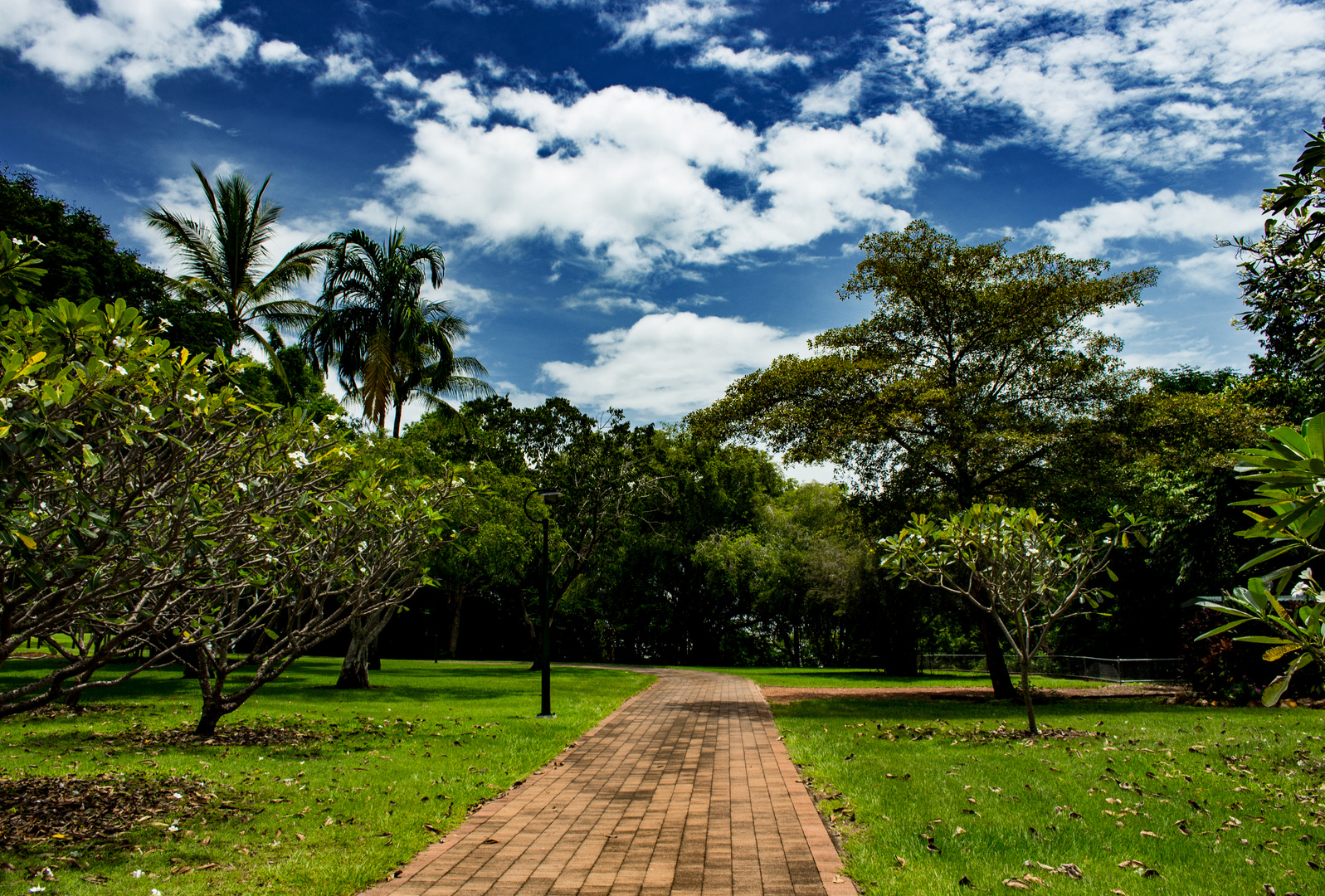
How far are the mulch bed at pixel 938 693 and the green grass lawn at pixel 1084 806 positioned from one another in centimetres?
616

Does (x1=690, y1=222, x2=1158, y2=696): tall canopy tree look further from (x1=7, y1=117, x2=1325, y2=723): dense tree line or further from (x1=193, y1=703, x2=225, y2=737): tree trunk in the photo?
(x1=193, y1=703, x2=225, y2=737): tree trunk

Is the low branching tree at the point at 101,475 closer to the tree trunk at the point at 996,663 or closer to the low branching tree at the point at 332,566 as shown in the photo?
the low branching tree at the point at 332,566

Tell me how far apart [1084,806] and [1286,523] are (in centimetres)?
523

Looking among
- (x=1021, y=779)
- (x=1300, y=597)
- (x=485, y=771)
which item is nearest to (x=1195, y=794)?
(x=1021, y=779)

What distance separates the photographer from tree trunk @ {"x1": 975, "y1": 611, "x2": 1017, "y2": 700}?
16625mm

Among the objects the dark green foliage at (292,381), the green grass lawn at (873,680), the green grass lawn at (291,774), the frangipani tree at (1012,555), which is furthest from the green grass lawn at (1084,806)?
the dark green foliage at (292,381)

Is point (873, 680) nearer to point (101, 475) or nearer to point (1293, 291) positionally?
point (1293, 291)

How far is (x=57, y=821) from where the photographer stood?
539cm

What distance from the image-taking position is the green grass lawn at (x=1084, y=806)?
4.50 metres

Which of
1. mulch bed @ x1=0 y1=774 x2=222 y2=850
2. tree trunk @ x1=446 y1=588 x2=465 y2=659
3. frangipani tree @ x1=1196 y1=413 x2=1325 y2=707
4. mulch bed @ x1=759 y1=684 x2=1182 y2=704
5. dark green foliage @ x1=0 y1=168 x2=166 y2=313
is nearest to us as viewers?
frangipani tree @ x1=1196 y1=413 x2=1325 y2=707

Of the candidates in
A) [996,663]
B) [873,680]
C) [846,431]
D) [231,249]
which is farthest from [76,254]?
[873,680]

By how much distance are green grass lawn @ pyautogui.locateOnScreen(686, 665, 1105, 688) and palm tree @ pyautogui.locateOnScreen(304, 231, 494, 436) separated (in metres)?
14.9

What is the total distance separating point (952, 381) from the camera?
16875 millimetres

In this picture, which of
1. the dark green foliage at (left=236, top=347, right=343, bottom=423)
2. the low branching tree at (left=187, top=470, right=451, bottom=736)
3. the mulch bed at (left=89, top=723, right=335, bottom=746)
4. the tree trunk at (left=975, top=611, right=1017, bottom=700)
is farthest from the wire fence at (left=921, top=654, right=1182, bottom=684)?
the dark green foliage at (left=236, top=347, right=343, bottom=423)
